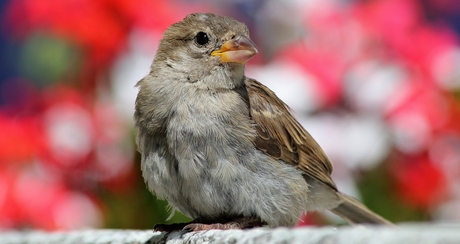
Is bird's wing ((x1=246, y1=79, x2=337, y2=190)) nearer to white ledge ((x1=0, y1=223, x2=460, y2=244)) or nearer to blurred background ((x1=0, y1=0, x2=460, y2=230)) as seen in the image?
blurred background ((x1=0, y1=0, x2=460, y2=230))

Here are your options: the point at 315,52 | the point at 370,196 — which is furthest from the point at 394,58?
the point at 370,196

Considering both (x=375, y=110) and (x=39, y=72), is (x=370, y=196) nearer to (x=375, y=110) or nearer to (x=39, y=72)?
(x=375, y=110)

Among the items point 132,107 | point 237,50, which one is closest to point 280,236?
point 237,50

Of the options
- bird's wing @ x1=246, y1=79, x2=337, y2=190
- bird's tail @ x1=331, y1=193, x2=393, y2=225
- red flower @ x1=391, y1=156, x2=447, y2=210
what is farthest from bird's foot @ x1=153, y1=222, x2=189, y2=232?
red flower @ x1=391, y1=156, x2=447, y2=210

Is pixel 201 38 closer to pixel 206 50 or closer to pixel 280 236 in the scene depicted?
pixel 206 50

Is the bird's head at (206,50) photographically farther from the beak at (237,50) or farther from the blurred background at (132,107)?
the blurred background at (132,107)

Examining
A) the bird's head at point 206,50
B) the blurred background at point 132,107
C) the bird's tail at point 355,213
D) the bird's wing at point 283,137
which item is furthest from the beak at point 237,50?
the bird's tail at point 355,213
